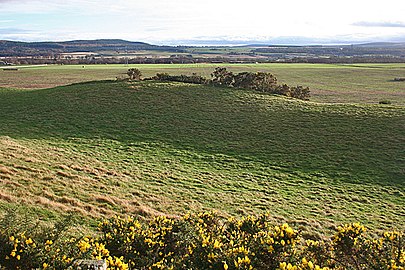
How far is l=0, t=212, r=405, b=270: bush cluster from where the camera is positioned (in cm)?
588

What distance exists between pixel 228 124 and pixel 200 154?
8074 millimetres

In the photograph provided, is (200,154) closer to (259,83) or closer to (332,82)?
(259,83)

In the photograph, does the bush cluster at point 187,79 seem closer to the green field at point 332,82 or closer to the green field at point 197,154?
the green field at point 197,154

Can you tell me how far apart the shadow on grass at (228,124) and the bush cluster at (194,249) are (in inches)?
675

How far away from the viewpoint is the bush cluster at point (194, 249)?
5.88 m

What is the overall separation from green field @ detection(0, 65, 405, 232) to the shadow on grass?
10 centimetres

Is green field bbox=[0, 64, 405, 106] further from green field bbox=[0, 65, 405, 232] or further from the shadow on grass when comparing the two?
the shadow on grass

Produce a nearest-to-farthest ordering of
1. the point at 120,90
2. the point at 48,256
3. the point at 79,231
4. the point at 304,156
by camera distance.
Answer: the point at 48,256 < the point at 79,231 < the point at 304,156 < the point at 120,90

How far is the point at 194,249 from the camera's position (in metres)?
6.75

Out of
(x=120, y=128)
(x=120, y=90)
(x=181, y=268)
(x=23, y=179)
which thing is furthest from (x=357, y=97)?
(x=181, y=268)

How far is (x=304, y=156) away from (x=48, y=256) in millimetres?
23418

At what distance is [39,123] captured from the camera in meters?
33.6

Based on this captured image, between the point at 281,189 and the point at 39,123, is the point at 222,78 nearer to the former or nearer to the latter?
the point at 39,123

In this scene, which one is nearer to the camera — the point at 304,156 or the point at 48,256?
the point at 48,256
